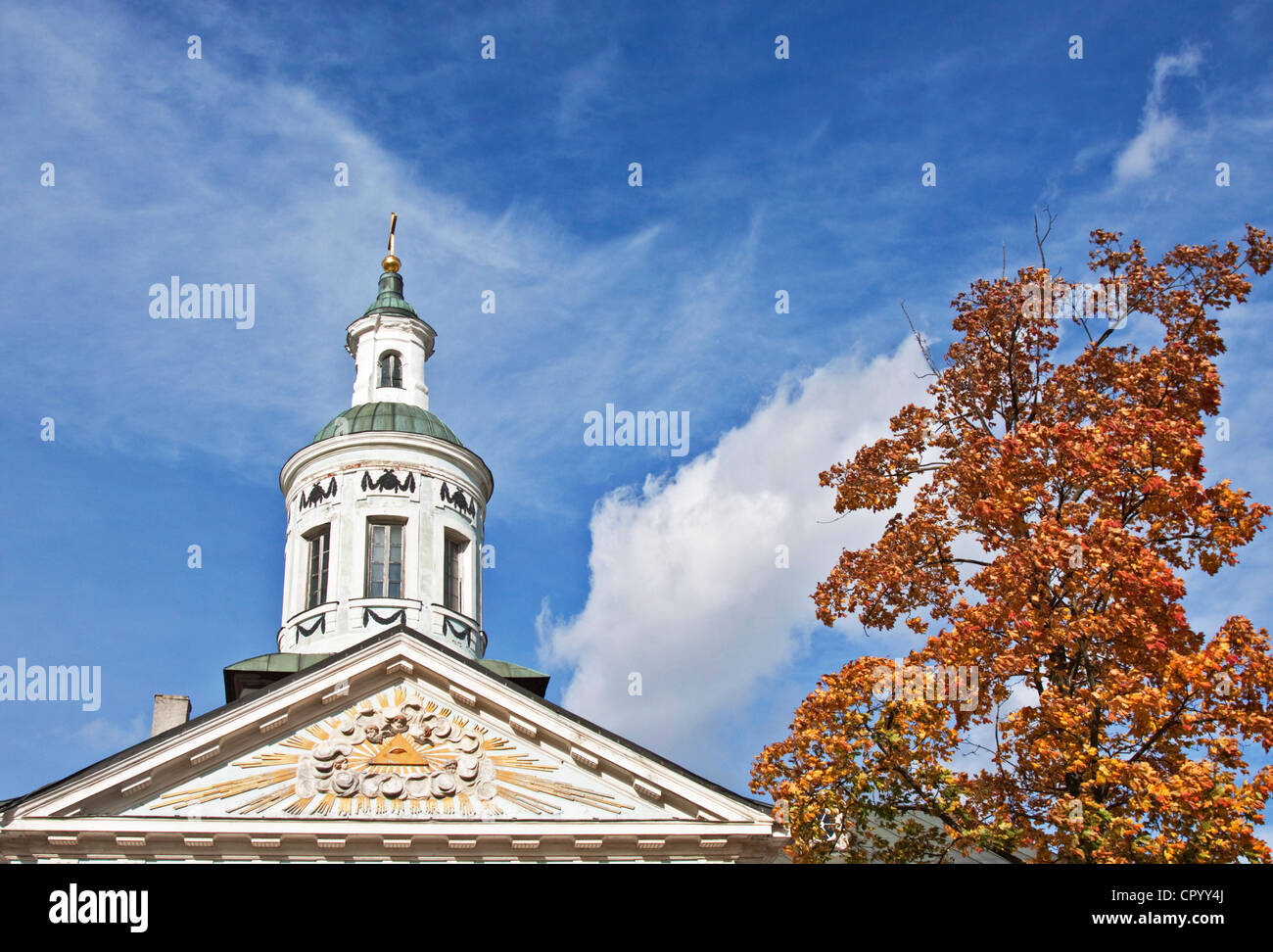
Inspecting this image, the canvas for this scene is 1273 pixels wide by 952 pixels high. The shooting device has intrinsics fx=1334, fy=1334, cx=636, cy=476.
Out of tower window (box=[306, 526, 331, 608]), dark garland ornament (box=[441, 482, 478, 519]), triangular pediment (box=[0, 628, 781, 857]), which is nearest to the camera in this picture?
triangular pediment (box=[0, 628, 781, 857])

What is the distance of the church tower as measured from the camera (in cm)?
2998

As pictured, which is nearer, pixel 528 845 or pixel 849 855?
pixel 849 855

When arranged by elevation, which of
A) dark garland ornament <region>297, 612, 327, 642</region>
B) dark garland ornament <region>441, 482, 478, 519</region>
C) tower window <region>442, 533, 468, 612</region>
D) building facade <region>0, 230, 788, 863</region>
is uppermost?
dark garland ornament <region>441, 482, 478, 519</region>

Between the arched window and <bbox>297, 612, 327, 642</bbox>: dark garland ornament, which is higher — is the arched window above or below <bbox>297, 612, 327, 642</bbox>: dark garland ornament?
above

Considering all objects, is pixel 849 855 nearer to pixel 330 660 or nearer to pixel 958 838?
pixel 958 838

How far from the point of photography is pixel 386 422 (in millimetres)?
32719

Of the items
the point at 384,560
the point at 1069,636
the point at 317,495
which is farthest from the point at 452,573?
the point at 1069,636

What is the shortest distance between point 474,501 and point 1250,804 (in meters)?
21.5

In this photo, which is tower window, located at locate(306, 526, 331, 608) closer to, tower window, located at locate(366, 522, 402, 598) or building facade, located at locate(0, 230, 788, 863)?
tower window, located at locate(366, 522, 402, 598)

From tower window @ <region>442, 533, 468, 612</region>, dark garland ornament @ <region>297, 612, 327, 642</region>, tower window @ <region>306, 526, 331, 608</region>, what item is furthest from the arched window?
dark garland ornament @ <region>297, 612, 327, 642</region>

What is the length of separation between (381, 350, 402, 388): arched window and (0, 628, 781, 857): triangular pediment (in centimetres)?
1321

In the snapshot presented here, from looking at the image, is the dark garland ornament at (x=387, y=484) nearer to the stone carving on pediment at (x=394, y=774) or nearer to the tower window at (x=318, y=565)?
the tower window at (x=318, y=565)
